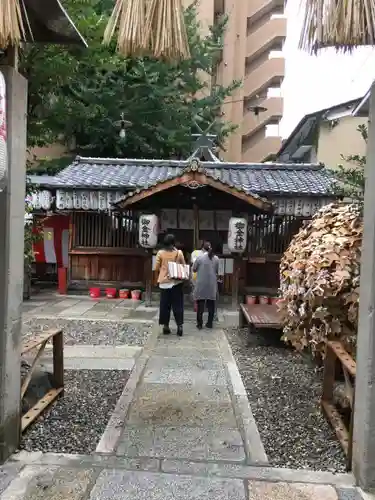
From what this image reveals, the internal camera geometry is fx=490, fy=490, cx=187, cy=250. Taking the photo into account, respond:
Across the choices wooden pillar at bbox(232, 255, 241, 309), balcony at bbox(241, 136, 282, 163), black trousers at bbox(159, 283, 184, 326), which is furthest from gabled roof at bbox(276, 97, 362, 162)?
balcony at bbox(241, 136, 282, 163)

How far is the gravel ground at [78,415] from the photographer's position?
4488 mm

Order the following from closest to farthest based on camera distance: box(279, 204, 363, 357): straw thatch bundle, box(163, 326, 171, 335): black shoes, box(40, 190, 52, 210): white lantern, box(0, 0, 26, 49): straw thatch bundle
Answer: box(0, 0, 26, 49): straw thatch bundle
box(279, 204, 363, 357): straw thatch bundle
box(163, 326, 171, 335): black shoes
box(40, 190, 52, 210): white lantern

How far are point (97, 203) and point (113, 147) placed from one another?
5.66 metres

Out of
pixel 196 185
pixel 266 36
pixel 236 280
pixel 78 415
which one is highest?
pixel 266 36

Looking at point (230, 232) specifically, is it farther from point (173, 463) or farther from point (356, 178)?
point (173, 463)

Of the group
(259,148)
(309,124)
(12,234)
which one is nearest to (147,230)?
(309,124)

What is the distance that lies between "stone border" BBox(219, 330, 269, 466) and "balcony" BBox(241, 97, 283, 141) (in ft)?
104

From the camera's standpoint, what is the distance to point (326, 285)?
5973mm

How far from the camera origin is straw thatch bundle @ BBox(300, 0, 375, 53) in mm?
3541

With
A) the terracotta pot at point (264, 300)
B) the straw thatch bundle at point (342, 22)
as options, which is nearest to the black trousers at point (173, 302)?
the terracotta pot at point (264, 300)

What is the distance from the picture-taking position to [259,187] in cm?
1445

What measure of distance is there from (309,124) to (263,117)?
21681 millimetres

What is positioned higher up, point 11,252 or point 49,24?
point 49,24

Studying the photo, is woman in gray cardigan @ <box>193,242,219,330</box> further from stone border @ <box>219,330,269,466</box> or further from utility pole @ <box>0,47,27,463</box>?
utility pole @ <box>0,47,27,463</box>
